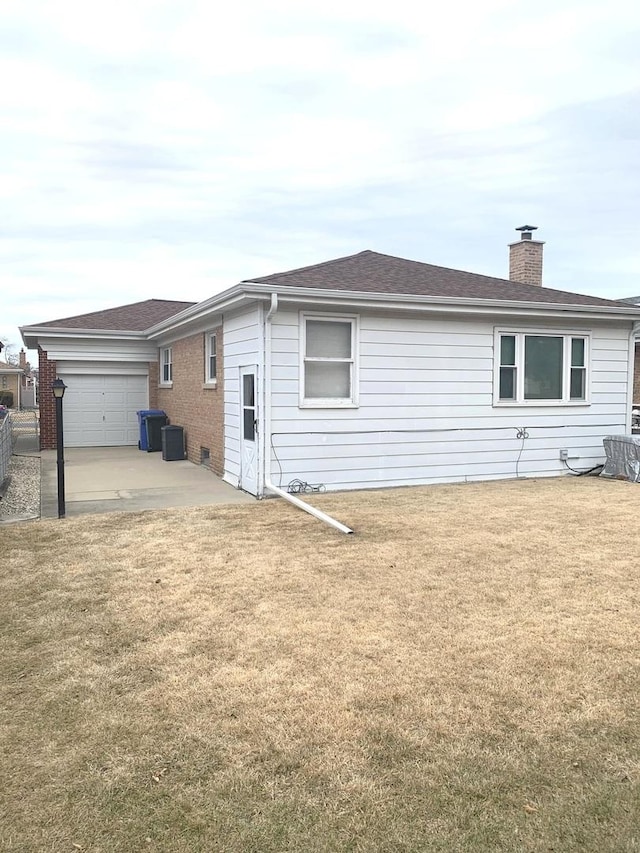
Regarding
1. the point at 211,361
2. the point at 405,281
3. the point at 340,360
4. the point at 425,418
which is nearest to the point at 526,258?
the point at 405,281

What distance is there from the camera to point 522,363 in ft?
38.8

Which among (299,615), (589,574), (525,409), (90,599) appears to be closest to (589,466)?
(525,409)

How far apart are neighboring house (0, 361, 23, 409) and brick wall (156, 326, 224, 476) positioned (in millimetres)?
35279

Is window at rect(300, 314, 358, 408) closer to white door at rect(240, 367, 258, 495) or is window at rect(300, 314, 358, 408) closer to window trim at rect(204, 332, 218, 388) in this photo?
white door at rect(240, 367, 258, 495)

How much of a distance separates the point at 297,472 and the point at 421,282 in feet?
13.2

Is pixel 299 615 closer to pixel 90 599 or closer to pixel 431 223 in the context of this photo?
pixel 90 599

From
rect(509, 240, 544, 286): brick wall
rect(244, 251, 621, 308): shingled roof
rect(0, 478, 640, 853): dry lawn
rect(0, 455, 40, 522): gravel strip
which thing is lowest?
rect(0, 478, 640, 853): dry lawn

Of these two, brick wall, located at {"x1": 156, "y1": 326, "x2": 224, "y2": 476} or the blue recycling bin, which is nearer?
brick wall, located at {"x1": 156, "y1": 326, "x2": 224, "y2": 476}

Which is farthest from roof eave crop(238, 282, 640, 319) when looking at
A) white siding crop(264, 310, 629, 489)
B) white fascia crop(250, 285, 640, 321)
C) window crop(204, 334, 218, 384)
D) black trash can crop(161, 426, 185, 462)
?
black trash can crop(161, 426, 185, 462)

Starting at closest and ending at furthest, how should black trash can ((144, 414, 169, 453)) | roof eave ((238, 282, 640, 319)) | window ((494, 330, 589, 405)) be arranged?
roof eave ((238, 282, 640, 319))
window ((494, 330, 589, 405))
black trash can ((144, 414, 169, 453))

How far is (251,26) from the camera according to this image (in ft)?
31.5

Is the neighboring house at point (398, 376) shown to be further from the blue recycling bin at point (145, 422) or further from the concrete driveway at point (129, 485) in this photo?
the blue recycling bin at point (145, 422)

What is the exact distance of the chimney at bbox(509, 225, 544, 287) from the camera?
14547 mm

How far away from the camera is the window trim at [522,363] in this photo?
38.1 feet
